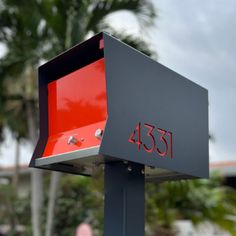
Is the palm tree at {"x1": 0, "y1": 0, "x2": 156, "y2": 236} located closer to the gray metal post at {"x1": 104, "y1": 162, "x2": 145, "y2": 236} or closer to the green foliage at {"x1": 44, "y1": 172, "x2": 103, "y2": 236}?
the green foliage at {"x1": 44, "y1": 172, "x2": 103, "y2": 236}

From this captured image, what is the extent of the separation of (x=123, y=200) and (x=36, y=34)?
749 centimetres

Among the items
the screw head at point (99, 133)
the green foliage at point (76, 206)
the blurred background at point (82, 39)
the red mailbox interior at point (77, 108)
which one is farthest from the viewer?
the green foliage at point (76, 206)

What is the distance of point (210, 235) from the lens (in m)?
12.9

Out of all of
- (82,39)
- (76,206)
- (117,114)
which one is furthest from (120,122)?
(76,206)

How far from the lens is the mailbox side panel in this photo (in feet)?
7.29

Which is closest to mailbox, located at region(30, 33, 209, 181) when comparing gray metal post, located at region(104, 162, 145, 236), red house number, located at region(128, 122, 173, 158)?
red house number, located at region(128, 122, 173, 158)

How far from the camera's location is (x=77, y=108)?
248 cm

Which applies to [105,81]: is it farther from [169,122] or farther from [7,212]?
[7,212]

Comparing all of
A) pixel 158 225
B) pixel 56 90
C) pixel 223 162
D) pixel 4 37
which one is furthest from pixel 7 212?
pixel 56 90

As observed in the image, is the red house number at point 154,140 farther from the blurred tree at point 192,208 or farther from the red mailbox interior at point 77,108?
the blurred tree at point 192,208

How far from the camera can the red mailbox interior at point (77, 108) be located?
231cm

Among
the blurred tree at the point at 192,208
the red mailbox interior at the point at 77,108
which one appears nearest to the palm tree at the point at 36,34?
the blurred tree at the point at 192,208

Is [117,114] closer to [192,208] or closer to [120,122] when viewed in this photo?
[120,122]

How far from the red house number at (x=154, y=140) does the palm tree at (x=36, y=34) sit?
5.82 m
